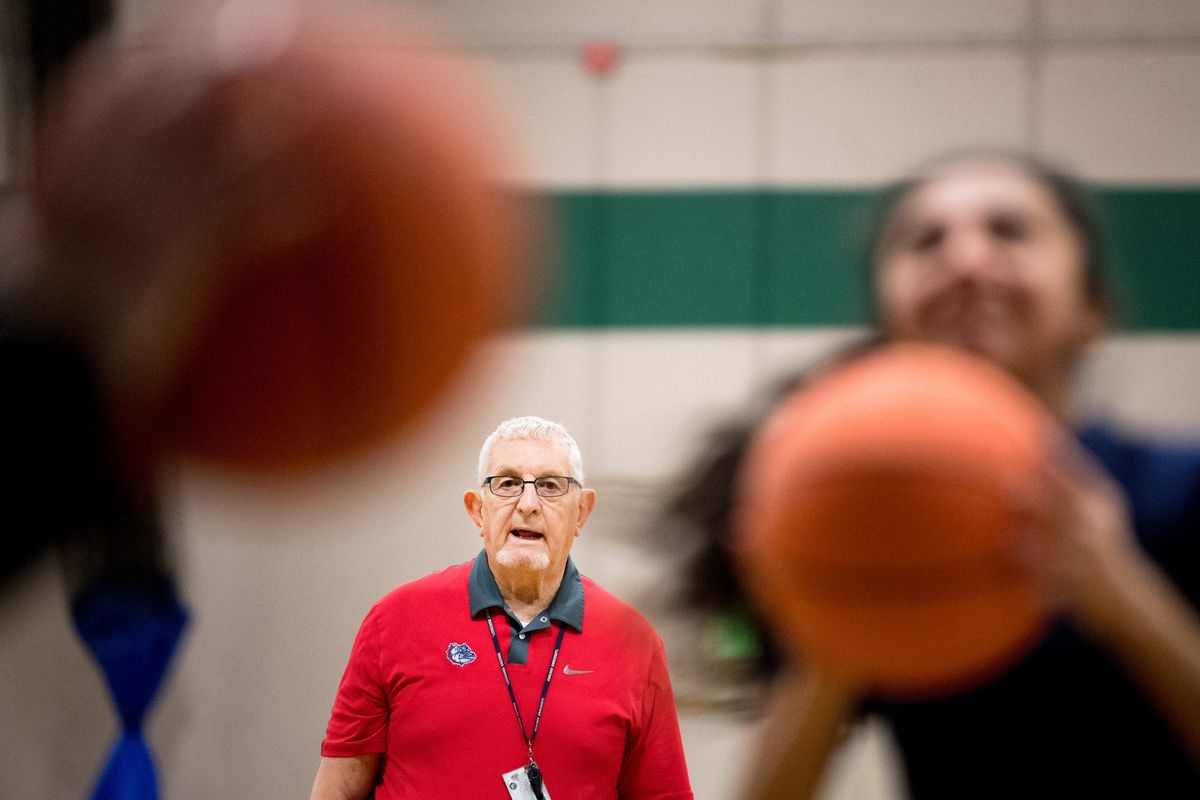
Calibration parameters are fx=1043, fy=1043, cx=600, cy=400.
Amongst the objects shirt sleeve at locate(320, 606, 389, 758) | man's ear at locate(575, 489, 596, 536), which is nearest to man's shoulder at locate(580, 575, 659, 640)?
man's ear at locate(575, 489, 596, 536)

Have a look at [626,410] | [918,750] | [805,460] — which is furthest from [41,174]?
[626,410]

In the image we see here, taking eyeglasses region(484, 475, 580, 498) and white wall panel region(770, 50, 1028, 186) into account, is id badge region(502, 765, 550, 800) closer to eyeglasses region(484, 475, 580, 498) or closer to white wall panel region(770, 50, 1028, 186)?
eyeglasses region(484, 475, 580, 498)

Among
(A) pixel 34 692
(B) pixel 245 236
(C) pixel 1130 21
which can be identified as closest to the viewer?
(B) pixel 245 236

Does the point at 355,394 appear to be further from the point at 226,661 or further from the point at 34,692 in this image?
the point at 34,692

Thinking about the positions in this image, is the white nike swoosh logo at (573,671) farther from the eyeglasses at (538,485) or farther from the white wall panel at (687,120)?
the white wall panel at (687,120)

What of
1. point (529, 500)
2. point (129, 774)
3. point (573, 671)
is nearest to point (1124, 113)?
point (529, 500)

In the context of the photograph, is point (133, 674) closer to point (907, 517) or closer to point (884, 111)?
point (907, 517)

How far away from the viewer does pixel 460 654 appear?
169 cm

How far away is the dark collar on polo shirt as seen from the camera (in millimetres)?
1721

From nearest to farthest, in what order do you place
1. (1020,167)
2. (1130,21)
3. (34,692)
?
(1020,167) → (1130,21) → (34,692)

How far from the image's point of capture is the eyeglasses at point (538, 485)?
5.90 ft

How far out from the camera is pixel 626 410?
2.76 m

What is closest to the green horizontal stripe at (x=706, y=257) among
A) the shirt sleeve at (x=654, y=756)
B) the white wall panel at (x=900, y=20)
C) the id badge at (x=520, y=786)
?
the white wall panel at (x=900, y=20)

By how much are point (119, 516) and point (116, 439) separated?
0.31 ft
